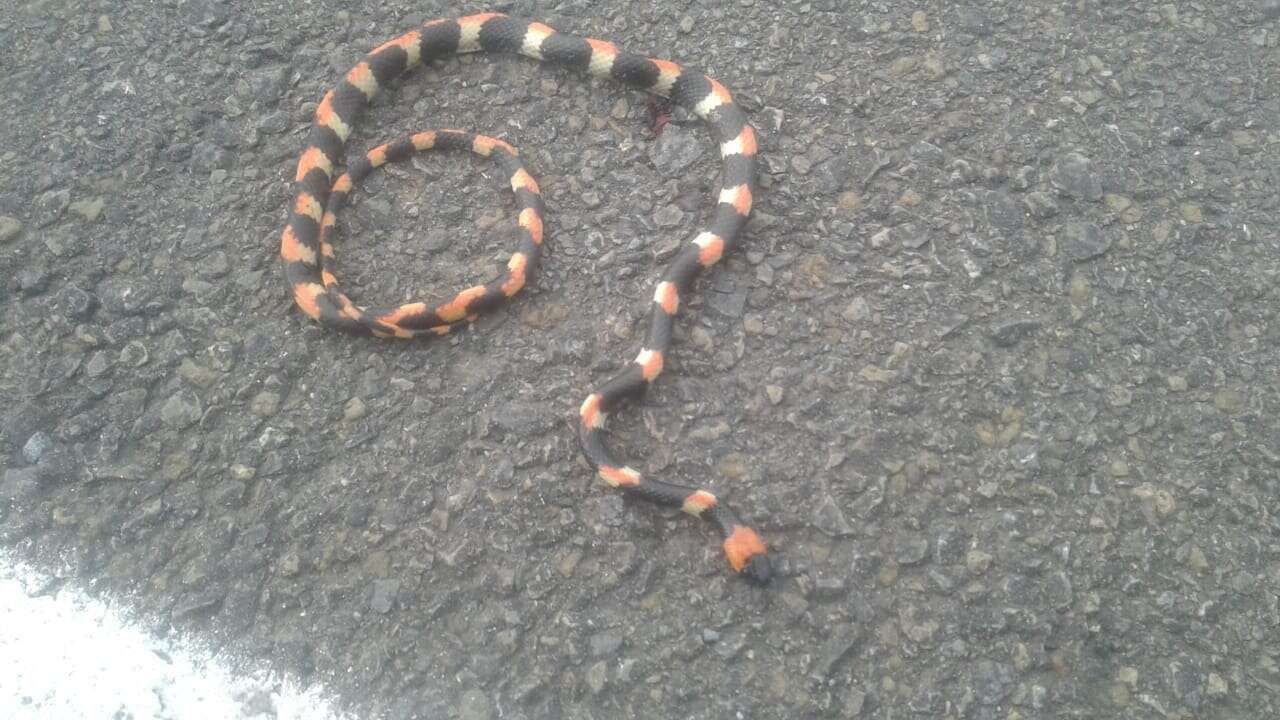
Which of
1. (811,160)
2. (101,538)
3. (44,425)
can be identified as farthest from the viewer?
(811,160)

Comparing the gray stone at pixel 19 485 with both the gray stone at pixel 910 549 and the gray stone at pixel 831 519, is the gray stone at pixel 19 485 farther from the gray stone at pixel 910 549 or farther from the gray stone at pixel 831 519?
the gray stone at pixel 910 549

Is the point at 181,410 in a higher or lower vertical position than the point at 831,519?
higher

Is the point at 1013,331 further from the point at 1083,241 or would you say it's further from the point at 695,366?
the point at 695,366

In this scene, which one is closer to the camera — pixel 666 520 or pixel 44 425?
pixel 666 520

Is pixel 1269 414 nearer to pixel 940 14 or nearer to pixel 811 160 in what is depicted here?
pixel 811 160

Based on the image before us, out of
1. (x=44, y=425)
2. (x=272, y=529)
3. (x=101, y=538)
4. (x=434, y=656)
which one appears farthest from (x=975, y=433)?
(x=44, y=425)

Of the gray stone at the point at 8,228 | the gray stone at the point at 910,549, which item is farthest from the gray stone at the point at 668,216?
the gray stone at the point at 8,228

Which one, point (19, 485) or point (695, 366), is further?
point (695, 366)

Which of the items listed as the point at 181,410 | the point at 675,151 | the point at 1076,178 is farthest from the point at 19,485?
the point at 1076,178

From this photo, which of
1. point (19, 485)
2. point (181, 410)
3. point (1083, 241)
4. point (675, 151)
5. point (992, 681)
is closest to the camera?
point (992, 681)
